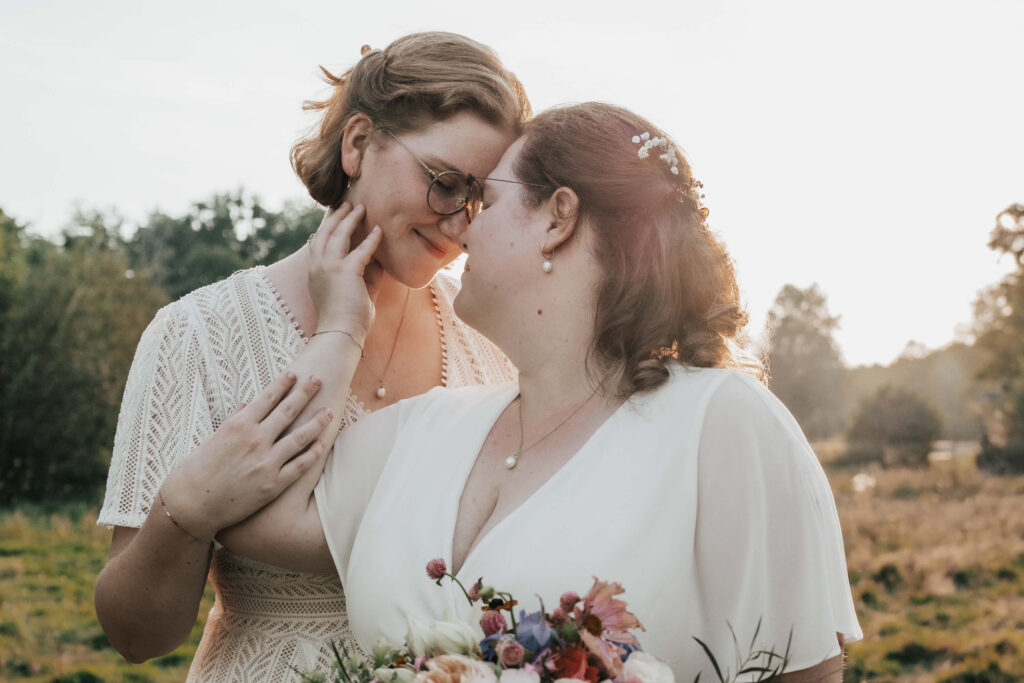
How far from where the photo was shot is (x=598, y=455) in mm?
2260

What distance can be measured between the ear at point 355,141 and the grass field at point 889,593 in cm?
637

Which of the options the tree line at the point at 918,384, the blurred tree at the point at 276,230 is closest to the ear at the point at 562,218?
the tree line at the point at 918,384

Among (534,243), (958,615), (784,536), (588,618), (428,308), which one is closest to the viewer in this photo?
(588,618)

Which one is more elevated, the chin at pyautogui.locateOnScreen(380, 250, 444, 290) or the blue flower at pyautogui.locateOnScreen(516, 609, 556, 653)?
the chin at pyautogui.locateOnScreen(380, 250, 444, 290)

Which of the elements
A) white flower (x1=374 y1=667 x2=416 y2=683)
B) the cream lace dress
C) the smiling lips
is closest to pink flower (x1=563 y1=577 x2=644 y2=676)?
white flower (x1=374 y1=667 x2=416 y2=683)

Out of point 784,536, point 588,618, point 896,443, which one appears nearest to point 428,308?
point 784,536

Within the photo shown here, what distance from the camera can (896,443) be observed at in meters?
21.4

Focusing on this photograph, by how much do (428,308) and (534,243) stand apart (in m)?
1.33

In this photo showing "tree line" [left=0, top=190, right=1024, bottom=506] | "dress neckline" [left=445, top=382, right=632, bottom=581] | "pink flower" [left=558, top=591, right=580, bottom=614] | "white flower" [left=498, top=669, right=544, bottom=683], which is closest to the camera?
"white flower" [left=498, top=669, right=544, bottom=683]

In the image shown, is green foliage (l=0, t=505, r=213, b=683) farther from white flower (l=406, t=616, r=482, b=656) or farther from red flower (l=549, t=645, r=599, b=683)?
red flower (l=549, t=645, r=599, b=683)

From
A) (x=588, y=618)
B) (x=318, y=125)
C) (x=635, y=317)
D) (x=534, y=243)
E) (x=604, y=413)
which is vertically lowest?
(x=588, y=618)

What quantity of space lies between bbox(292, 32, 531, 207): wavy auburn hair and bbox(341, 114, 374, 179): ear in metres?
0.03

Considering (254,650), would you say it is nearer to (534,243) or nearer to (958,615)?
(534,243)

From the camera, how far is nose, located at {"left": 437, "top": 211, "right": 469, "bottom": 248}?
3029mm
